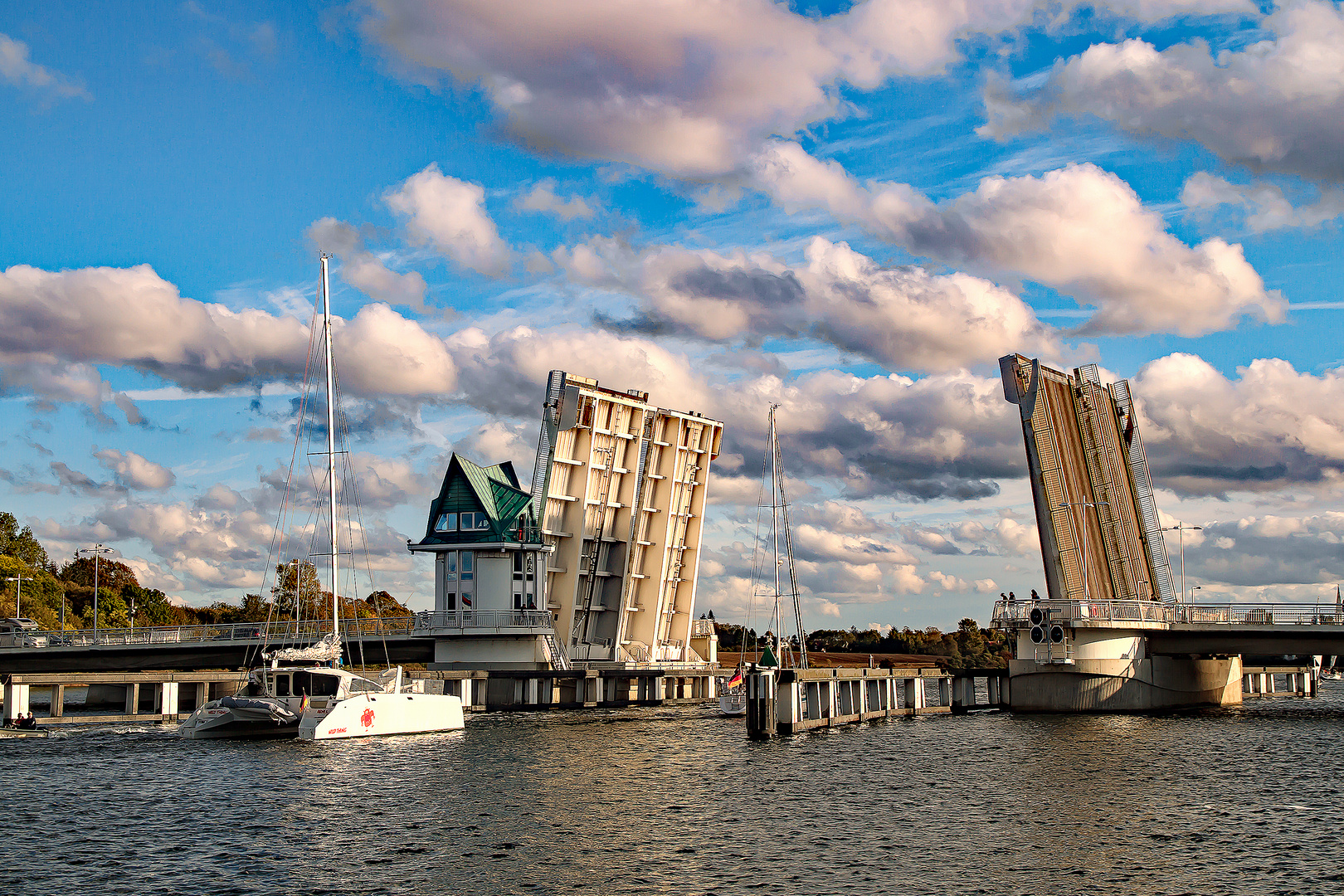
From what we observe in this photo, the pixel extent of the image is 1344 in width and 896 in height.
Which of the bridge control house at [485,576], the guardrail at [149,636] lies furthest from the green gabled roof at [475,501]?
the guardrail at [149,636]

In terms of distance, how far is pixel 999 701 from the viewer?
51.2 metres

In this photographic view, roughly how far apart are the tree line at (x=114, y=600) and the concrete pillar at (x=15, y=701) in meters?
31.4

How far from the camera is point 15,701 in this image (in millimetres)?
38781

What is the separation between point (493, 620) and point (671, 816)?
90.5ft

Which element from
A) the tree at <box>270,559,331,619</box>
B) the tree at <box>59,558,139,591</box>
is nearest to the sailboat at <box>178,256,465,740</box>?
the tree at <box>270,559,331,619</box>

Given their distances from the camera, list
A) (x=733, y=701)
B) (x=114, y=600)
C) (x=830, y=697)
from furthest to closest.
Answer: (x=114, y=600), (x=733, y=701), (x=830, y=697)

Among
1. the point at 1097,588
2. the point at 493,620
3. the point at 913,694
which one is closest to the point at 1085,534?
the point at 1097,588

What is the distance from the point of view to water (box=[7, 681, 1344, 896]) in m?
17.4

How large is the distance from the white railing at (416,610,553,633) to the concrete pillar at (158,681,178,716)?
32.3ft

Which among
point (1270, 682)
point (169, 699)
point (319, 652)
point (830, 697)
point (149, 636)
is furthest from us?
point (1270, 682)

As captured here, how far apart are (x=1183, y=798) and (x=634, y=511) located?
32052mm

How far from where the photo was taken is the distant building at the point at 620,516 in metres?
51.8

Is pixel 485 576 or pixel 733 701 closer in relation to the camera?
pixel 733 701

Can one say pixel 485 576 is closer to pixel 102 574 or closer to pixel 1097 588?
pixel 1097 588
